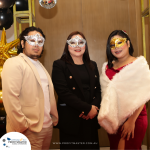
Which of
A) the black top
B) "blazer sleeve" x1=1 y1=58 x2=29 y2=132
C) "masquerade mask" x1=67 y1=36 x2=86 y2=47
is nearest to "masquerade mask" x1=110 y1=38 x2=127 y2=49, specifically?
"masquerade mask" x1=67 y1=36 x2=86 y2=47

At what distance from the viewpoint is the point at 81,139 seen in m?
1.83

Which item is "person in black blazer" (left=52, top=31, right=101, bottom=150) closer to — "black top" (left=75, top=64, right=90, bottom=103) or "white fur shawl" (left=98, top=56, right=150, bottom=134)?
"black top" (left=75, top=64, right=90, bottom=103)

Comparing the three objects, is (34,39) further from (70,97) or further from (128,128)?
(128,128)

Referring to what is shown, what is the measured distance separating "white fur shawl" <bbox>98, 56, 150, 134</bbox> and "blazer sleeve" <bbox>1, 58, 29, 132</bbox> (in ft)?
2.75

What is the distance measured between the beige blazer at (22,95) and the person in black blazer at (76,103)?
0.30 meters

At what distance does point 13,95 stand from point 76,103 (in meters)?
0.66

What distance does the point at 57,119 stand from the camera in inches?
73.1

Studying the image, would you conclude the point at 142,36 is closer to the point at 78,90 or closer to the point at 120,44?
the point at 120,44

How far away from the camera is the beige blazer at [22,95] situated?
1.46 metres

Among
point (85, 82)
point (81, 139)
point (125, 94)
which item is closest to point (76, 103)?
point (85, 82)

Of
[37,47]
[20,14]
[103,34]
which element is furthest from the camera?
[103,34]

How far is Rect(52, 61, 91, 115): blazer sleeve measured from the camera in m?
1.74

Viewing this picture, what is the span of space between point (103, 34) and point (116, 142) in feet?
6.80

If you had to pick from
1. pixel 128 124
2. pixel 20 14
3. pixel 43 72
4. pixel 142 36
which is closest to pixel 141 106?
pixel 128 124
